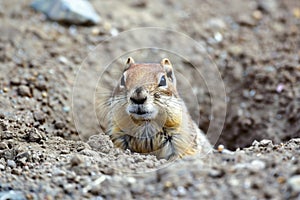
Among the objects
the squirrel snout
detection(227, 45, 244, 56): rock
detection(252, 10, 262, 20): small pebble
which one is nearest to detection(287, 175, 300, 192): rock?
the squirrel snout

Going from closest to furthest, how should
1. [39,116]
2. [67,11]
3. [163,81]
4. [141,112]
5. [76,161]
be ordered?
[76,161] < [141,112] < [163,81] < [39,116] < [67,11]

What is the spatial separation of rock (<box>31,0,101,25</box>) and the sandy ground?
9 cm

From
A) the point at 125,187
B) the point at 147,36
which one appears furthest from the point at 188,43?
the point at 125,187

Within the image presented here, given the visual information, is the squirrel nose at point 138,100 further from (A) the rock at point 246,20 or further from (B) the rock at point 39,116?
(A) the rock at point 246,20

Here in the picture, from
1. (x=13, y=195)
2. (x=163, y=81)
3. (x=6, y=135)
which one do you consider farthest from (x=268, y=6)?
(x=13, y=195)

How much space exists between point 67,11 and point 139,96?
2.97 metres

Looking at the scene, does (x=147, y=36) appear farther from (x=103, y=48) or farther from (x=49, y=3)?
(x=49, y=3)

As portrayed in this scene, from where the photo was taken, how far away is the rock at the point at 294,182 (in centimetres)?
344

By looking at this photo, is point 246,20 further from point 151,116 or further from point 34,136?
point 34,136

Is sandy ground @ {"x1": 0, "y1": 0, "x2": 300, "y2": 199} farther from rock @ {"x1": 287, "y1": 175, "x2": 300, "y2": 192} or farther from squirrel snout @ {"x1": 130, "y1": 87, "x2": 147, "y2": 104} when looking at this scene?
squirrel snout @ {"x1": 130, "y1": 87, "x2": 147, "y2": 104}

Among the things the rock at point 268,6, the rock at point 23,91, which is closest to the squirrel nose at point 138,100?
the rock at point 23,91

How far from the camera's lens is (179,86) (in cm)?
648

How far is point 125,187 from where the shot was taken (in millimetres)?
3709

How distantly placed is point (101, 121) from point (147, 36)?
6.21 ft
